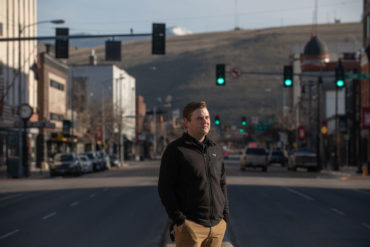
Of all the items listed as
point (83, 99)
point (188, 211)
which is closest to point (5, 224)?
point (188, 211)

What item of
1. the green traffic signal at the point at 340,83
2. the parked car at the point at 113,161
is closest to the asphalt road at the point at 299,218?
the green traffic signal at the point at 340,83

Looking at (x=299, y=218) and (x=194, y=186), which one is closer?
(x=194, y=186)

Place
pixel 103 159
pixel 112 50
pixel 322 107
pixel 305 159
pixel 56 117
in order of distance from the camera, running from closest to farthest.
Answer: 1. pixel 112 50
2. pixel 305 159
3. pixel 103 159
4. pixel 56 117
5. pixel 322 107

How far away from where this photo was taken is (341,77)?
116 feet

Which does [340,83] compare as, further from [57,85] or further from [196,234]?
[57,85]

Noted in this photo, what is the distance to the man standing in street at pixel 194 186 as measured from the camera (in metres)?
6.34

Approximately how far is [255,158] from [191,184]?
1951 inches

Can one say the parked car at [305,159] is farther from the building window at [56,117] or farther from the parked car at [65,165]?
the building window at [56,117]

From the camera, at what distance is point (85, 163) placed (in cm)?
5553

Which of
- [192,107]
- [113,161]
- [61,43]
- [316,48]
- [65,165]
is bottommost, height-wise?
[113,161]

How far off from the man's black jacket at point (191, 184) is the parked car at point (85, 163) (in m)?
47.3

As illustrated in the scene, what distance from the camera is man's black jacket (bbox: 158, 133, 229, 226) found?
250 inches

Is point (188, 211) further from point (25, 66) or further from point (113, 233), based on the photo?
point (25, 66)

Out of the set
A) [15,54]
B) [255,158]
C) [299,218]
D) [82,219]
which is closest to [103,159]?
[15,54]
